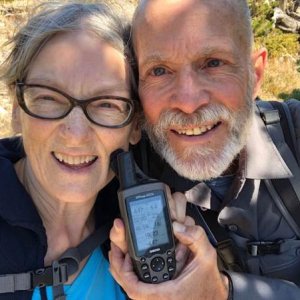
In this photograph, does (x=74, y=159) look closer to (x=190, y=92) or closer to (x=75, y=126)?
(x=75, y=126)

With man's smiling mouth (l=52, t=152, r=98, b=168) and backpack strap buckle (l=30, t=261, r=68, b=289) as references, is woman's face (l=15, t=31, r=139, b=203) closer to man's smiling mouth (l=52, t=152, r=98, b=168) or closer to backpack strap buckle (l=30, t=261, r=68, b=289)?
man's smiling mouth (l=52, t=152, r=98, b=168)

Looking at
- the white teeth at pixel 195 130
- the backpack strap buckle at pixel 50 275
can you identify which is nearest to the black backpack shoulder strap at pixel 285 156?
the white teeth at pixel 195 130

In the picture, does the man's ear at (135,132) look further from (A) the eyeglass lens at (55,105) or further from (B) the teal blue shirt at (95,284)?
(B) the teal blue shirt at (95,284)

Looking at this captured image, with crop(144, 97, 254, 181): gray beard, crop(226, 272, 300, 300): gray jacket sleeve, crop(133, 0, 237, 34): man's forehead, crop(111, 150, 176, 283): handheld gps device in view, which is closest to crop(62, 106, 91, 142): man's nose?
crop(111, 150, 176, 283): handheld gps device

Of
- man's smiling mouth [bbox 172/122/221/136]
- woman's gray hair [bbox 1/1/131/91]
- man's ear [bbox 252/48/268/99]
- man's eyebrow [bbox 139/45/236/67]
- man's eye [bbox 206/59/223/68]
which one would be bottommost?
man's smiling mouth [bbox 172/122/221/136]

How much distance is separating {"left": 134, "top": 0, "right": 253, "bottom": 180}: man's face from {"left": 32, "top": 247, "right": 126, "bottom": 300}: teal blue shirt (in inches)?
21.6

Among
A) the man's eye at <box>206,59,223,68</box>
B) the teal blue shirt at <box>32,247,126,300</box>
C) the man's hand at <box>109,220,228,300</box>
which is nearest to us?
the man's hand at <box>109,220,228,300</box>

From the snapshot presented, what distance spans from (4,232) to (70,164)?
351mm

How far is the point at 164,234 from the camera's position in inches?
62.6

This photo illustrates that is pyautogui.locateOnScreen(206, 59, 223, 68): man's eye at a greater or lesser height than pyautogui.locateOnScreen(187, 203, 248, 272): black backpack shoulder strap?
greater

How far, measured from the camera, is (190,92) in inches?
75.5

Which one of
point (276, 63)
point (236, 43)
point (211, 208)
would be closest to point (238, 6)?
point (236, 43)

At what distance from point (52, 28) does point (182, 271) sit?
1.03 m

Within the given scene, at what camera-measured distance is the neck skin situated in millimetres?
1844
